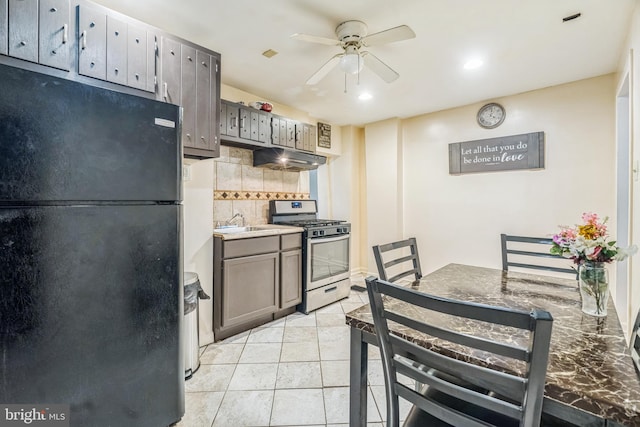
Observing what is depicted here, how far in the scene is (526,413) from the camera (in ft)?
2.24

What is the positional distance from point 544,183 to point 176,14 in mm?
3662

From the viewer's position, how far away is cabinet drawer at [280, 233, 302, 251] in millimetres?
2963

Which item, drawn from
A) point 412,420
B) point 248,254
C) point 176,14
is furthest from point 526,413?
point 176,14

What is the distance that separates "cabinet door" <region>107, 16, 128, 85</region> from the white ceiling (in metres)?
0.23

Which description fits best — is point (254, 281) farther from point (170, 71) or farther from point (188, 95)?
point (170, 71)

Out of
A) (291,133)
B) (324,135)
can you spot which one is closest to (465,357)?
(291,133)

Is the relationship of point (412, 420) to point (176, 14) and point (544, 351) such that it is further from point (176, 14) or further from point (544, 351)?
point (176, 14)

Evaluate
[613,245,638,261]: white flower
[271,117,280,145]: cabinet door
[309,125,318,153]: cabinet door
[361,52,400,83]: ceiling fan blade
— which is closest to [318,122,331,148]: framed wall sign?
[309,125,318,153]: cabinet door

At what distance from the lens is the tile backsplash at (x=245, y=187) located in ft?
10.2

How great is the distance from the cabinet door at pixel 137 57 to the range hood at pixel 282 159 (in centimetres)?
151

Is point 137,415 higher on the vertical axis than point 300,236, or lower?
lower

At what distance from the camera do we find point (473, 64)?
2557mm

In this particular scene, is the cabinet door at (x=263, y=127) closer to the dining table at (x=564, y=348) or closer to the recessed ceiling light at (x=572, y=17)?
the dining table at (x=564, y=348)

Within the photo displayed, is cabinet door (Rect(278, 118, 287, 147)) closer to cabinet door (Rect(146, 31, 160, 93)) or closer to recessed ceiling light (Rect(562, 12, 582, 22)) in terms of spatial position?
cabinet door (Rect(146, 31, 160, 93))
